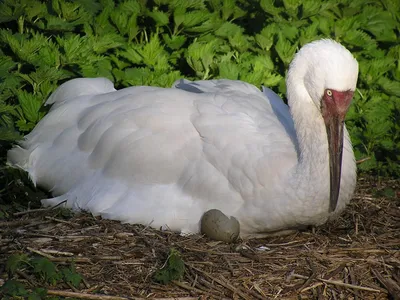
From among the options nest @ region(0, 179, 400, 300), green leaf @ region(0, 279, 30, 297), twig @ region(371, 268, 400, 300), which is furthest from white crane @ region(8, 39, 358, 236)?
green leaf @ region(0, 279, 30, 297)

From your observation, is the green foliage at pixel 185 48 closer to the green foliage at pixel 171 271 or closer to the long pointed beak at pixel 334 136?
the long pointed beak at pixel 334 136

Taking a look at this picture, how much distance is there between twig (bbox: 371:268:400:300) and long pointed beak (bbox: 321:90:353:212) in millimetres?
764

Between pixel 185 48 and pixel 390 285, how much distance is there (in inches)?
141

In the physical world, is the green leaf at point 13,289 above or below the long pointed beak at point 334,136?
below

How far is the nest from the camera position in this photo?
18.7 feet

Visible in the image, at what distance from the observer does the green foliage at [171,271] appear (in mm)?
5684

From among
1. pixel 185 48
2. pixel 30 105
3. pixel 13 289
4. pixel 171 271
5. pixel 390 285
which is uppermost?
pixel 185 48

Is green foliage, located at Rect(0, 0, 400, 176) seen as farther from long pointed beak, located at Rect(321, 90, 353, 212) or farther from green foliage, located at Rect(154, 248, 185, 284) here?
green foliage, located at Rect(154, 248, 185, 284)

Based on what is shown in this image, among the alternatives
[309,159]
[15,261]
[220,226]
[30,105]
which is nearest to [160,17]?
[30,105]

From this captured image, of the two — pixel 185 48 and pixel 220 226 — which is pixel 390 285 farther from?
pixel 185 48

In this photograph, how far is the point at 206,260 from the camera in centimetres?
604

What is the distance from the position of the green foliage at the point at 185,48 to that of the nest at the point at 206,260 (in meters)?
1.56

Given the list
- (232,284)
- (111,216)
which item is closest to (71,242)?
(111,216)

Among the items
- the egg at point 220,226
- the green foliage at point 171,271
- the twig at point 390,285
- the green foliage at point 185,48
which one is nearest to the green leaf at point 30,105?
the green foliage at point 185,48
